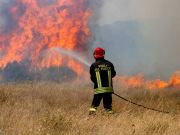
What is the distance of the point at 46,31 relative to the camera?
23625mm

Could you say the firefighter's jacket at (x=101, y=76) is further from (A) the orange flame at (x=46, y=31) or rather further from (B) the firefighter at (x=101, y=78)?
(A) the orange flame at (x=46, y=31)

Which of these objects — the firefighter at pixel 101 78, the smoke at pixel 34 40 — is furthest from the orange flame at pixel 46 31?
the firefighter at pixel 101 78

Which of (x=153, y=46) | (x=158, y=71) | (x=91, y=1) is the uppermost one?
(x=91, y=1)

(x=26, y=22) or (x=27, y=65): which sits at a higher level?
(x=26, y=22)

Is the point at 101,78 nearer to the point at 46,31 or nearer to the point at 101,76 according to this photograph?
the point at 101,76

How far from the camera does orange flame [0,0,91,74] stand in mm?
23297

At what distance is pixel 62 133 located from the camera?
7.06m

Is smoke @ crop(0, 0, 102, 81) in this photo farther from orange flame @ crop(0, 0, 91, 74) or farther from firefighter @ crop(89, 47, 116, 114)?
firefighter @ crop(89, 47, 116, 114)

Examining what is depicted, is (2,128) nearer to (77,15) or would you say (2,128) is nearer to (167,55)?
(77,15)

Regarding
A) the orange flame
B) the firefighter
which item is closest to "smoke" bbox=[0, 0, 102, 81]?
the orange flame

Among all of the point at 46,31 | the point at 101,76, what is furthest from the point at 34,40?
the point at 101,76

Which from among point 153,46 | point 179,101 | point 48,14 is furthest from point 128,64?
point 179,101

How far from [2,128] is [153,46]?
20.2 metres

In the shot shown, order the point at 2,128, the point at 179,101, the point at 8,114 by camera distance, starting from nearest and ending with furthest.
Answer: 1. the point at 2,128
2. the point at 8,114
3. the point at 179,101
